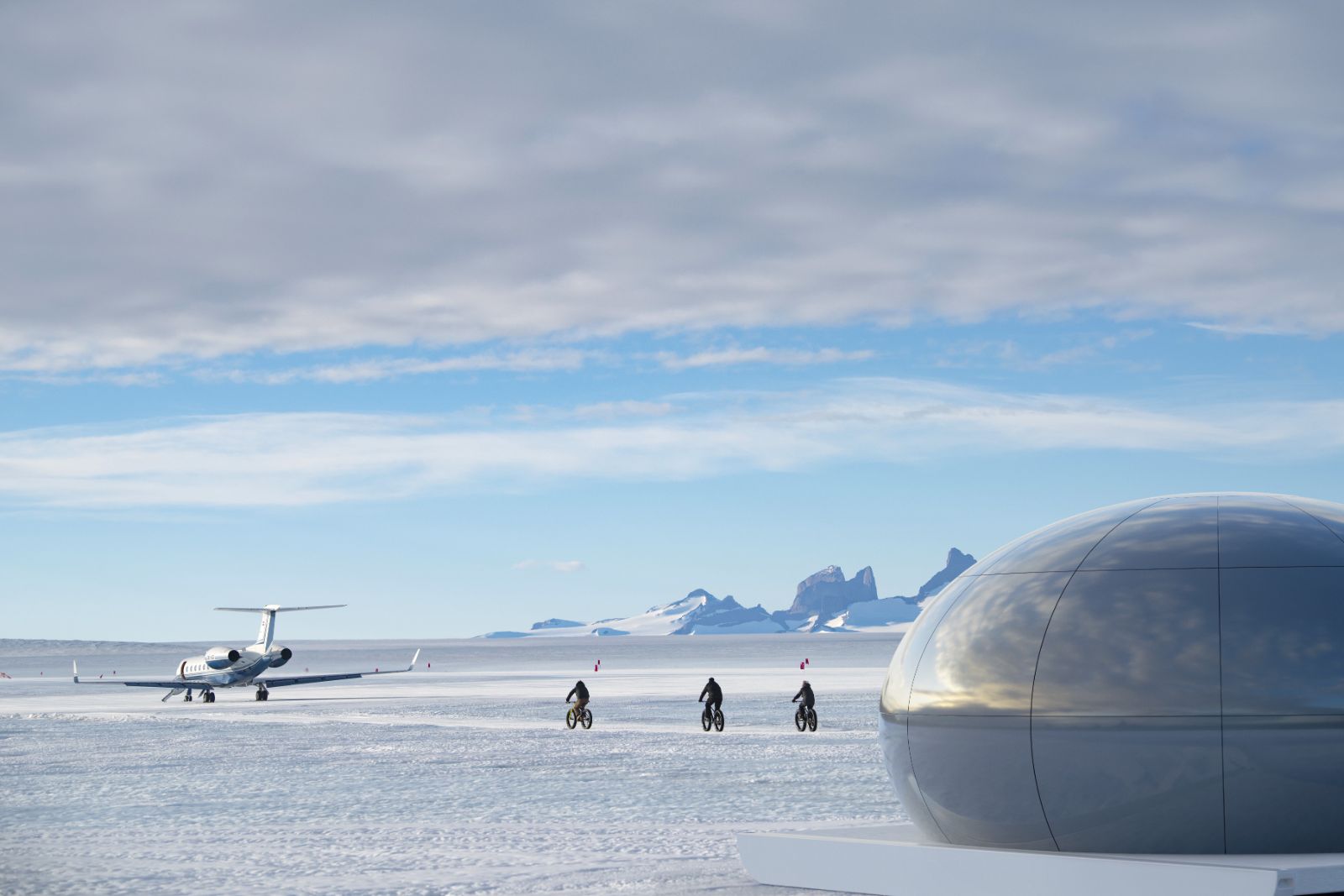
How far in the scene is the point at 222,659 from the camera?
7144 cm

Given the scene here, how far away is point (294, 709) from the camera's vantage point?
56.6m

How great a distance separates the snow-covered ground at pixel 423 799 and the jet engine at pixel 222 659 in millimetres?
23319

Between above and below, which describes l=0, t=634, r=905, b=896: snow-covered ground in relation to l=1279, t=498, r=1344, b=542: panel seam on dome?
below

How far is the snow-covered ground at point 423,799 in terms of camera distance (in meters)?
15.5

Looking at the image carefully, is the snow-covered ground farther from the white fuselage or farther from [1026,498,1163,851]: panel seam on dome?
the white fuselage

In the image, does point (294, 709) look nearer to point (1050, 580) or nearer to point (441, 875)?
point (441, 875)

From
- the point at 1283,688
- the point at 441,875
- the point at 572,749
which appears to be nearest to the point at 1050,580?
the point at 1283,688

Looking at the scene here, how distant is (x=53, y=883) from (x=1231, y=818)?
471 inches

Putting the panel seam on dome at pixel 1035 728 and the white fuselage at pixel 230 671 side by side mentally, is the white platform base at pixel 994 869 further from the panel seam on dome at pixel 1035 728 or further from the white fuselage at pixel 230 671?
the white fuselage at pixel 230 671

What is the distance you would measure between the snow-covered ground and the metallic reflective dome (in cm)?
352

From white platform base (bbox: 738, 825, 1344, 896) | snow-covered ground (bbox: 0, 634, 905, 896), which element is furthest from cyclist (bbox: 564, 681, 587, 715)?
white platform base (bbox: 738, 825, 1344, 896)

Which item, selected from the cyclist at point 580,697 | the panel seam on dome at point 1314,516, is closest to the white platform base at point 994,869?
the panel seam on dome at point 1314,516

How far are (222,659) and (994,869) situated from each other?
6630 centimetres

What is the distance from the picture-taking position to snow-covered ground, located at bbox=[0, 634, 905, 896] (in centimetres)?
1548
